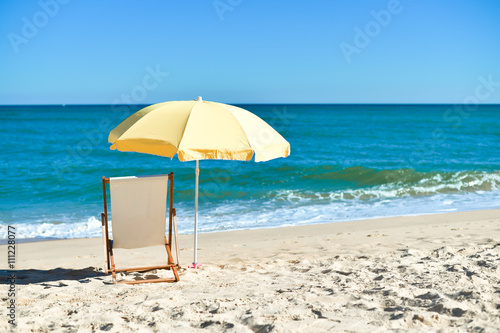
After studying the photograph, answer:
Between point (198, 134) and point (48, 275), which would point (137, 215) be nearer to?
point (198, 134)

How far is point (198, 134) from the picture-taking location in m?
4.21

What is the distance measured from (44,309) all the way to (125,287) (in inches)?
32.1

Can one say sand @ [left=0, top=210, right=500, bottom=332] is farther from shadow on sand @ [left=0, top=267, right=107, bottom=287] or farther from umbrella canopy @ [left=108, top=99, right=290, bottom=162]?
umbrella canopy @ [left=108, top=99, right=290, bottom=162]

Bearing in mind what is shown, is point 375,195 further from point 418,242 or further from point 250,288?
point 250,288

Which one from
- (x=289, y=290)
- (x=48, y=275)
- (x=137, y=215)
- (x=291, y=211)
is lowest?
(x=291, y=211)

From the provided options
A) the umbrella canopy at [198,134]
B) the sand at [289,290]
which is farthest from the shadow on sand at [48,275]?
the umbrella canopy at [198,134]

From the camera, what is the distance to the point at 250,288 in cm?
409

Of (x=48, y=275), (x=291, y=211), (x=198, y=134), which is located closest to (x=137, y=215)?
(x=198, y=134)

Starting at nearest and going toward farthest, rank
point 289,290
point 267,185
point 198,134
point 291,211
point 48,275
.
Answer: point 289,290 → point 198,134 → point 48,275 → point 291,211 → point 267,185

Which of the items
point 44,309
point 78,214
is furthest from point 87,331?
point 78,214

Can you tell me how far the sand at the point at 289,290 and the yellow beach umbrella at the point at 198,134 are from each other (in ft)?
4.11

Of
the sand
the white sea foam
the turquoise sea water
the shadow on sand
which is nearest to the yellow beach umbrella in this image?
the sand

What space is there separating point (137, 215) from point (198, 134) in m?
1.20

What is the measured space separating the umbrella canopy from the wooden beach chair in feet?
1.62
